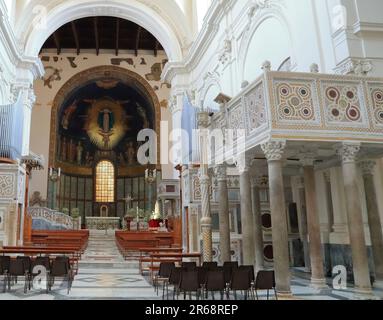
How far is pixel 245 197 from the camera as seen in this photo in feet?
25.6

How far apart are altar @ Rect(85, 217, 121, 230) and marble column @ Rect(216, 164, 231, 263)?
18111 millimetres

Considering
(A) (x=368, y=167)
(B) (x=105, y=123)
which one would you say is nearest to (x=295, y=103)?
(A) (x=368, y=167)

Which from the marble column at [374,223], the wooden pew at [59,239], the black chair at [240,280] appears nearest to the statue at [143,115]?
the wooden pew at [59,239]

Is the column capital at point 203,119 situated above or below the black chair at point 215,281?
above

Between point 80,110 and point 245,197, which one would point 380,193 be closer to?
point 245,197

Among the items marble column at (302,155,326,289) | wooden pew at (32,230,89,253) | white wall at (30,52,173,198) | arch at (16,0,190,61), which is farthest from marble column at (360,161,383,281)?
white wall at (30,52,173,198)

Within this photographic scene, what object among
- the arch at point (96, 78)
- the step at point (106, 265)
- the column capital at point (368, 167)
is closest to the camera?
the column capital at point (368, 167)

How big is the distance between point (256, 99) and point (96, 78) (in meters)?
22.6

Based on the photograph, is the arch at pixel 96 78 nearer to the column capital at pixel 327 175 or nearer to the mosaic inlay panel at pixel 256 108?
the column capital at pixel 327 175

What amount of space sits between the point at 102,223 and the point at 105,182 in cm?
525

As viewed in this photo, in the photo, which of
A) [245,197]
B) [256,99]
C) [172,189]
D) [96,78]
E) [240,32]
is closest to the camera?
[256,99]

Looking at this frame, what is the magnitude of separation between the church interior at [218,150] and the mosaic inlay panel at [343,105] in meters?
0.02

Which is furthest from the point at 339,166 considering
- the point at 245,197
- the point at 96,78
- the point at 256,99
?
the point at 96,78

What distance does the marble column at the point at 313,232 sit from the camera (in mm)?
7491
